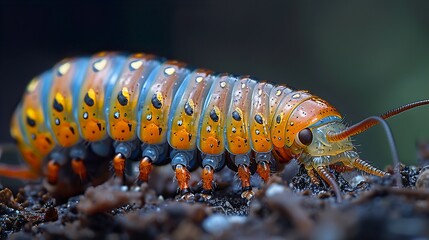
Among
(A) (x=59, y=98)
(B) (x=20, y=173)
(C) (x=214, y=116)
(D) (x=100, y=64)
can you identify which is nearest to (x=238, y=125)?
(C) (x=214, y=116)

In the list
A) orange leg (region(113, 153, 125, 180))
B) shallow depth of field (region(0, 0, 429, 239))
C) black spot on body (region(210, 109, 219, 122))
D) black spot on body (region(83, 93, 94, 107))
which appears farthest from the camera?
shallow depth of field (region(0, 0, 429, 239))

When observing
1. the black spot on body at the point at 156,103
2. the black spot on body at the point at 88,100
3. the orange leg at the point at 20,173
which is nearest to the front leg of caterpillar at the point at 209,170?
the black spot on body at the point at 156,103

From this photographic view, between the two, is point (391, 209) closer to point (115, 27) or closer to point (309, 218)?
point (309, 218)

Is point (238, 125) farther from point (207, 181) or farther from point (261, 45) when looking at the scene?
point (261, 45)

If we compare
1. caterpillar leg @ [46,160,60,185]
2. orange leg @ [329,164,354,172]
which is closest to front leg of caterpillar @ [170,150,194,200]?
orange leg @ [329,164,354,172]

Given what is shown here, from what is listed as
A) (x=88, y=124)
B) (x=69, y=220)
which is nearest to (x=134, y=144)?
(x=88, y=124)

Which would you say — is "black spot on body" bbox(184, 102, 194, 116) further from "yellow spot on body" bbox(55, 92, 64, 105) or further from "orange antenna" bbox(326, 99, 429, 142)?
"yellow spot on body" bbox(55, 92, 64, 105)
